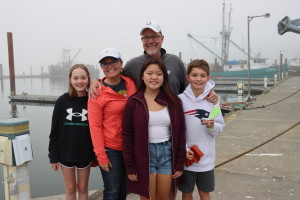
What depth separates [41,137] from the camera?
36.6 feet

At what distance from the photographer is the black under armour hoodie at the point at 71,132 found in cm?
239

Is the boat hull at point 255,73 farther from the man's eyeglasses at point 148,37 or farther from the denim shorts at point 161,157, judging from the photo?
the denim shorts at point 161,157

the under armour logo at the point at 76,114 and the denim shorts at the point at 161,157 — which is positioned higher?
the under armour logo at the point at 76,114

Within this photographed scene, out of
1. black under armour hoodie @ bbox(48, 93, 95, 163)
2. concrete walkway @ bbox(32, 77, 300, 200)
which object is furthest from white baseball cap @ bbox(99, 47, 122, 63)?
concrete walkway @ bbox(32, 77, 300, 200)

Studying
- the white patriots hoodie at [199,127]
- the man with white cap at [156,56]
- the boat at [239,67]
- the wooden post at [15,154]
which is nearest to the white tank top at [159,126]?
the white patriots hoodie at [199,127]

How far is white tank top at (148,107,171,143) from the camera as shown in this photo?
2.12 meters

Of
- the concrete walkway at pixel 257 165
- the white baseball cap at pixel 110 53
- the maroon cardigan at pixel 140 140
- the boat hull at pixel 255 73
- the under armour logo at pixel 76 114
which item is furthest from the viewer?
the boat hull at pixel 255 73

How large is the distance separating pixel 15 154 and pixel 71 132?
48cm

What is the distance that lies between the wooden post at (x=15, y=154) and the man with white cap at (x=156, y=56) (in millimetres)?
1051

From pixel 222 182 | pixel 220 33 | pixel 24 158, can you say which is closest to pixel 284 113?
pixel 222 182

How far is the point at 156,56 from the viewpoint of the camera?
8.27ft

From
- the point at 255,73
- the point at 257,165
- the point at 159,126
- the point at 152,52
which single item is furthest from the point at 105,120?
the point at 255,73

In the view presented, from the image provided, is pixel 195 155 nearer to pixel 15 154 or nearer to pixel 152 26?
pixel 152 26

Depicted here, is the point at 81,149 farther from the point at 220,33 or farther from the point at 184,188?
the point at 220,33
